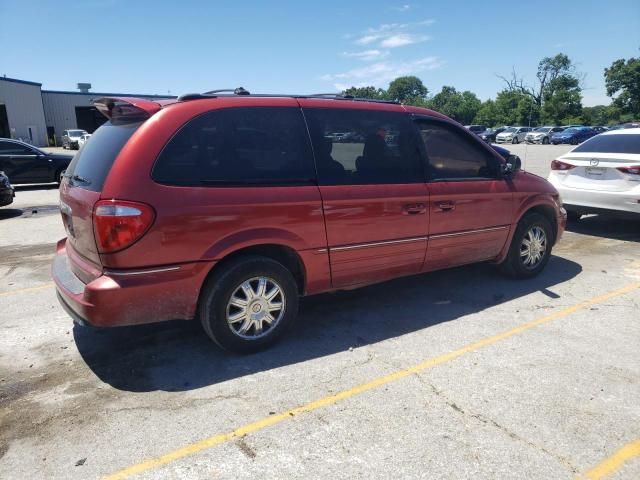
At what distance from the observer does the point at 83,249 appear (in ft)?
11.1

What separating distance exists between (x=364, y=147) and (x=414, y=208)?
0.71 metres

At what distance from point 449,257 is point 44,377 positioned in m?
3.61

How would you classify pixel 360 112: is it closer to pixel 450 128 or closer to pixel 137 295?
pixel 450 128

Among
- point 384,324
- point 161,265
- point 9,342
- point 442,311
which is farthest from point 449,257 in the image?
point 9,342

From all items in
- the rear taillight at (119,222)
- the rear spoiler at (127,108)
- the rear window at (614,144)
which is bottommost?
the rear taillight at (119,222)

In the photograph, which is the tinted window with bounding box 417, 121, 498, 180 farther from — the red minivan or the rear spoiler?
the rear spoiler

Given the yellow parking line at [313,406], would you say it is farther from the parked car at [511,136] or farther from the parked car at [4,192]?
the parked car at [511,136]

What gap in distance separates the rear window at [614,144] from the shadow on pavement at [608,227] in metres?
1.02

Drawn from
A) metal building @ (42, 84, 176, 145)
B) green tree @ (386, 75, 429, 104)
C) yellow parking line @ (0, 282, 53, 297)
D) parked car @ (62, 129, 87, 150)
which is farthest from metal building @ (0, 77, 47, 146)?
green tree @ (386, 75, 429, 104)

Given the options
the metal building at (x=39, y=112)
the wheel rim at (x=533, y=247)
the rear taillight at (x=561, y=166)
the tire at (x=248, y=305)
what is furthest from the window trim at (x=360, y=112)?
the metal building at (x=39, y=112)

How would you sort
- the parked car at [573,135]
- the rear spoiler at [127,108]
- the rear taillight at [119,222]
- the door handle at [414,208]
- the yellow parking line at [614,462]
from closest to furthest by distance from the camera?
the yellow parking line at [614,462] < the rear taillight at [119,222] < the rear spoiler at [127,108] < the door handle at [414,208] < the parked car at [573,135]

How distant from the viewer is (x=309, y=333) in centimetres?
411

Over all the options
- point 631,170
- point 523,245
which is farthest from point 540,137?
point 523,245

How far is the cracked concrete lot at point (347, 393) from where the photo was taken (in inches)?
99.4
